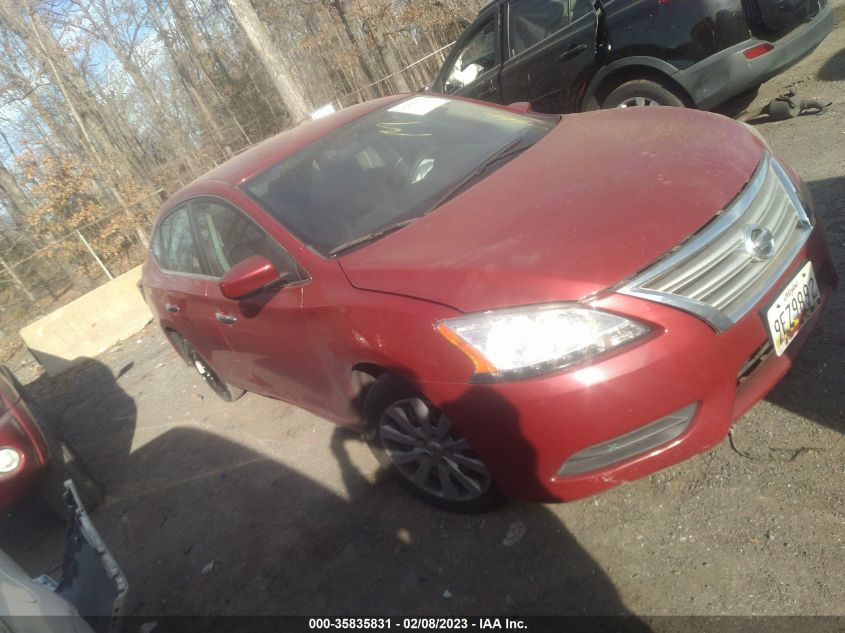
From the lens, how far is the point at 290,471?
11.6 feet

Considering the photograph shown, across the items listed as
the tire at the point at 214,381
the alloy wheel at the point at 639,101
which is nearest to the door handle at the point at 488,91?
the alloy wheel at the point at 639,101

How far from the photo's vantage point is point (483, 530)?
2.57 meters

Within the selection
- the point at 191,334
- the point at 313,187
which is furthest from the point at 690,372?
the point at 191,334

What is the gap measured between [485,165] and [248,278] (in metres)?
1.26

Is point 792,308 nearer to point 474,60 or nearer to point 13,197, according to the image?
point 474,60

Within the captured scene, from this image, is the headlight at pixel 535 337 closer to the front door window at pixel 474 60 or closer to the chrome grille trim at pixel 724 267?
the chrome grille trim at pixel 724 267

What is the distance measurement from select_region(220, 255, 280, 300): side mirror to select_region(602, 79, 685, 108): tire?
370 centimetres


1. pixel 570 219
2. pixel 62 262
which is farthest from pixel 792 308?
pixel 62 262

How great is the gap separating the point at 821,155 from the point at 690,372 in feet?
11.3

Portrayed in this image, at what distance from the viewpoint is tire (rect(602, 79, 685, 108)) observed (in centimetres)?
488

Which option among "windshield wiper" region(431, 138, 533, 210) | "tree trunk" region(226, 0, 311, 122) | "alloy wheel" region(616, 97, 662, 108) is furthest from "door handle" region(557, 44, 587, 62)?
"tree trunk" region(226, 0, 311, 122)

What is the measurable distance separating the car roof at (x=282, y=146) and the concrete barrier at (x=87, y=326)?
4695 millimetres

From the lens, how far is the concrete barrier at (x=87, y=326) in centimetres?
730

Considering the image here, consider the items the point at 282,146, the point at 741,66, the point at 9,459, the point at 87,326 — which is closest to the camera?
the point at 9,459
